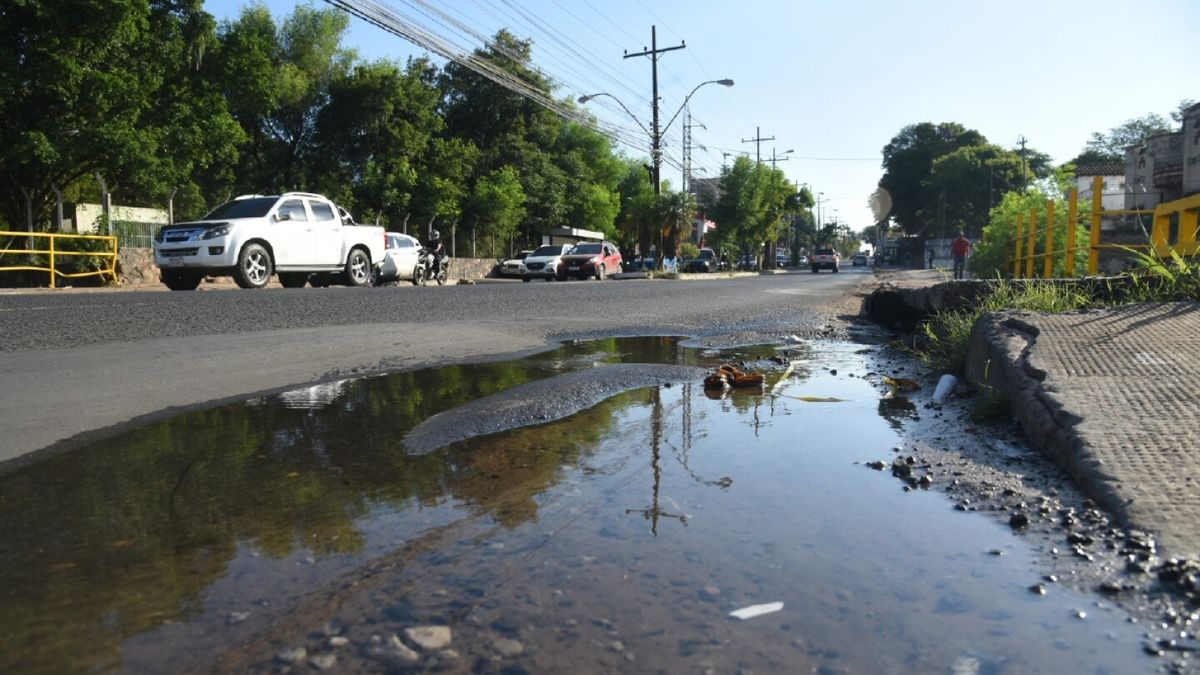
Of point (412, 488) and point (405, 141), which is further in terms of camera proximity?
point (405, 141)

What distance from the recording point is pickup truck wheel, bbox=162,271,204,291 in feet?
43.9

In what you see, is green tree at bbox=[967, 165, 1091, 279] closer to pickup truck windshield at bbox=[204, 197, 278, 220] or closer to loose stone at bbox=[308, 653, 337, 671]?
pickup truck windshield at bbox=[204, 197, 278, 220]

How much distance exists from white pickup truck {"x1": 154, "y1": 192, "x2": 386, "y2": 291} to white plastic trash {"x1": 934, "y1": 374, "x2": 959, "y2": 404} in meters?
11.2

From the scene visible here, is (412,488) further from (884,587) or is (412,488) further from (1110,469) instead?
(1110,469)

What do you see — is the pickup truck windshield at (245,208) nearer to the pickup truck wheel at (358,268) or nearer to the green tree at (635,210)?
the pickup truck wheel at (358,268)

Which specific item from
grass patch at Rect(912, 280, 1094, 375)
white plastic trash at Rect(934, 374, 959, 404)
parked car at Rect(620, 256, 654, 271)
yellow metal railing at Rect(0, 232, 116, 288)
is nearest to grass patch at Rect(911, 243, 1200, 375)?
grass patch at Rect(912, 280, 1094, 375)

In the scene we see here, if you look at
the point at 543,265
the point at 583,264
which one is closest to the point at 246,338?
the point at 583,264

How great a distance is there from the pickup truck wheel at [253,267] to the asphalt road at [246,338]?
311 cm

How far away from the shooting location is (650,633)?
5.94 ft

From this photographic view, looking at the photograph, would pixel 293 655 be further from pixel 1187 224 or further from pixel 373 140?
pixel 373 140

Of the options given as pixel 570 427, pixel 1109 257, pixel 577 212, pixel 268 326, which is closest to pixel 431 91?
pixel 577 212

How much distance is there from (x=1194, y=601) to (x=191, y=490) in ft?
9.56

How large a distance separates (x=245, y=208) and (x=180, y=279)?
1616mm

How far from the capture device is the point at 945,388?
5.05m
